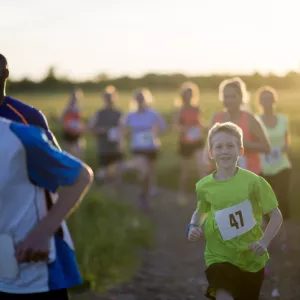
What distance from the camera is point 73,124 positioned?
1371 centimetres

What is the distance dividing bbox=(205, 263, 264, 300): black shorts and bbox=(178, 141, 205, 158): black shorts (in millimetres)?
7070

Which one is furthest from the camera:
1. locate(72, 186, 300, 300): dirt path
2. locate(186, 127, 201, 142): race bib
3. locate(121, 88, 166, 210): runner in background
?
locate(186, 127, 201, 142): race bib

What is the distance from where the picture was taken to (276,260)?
712 centimetres

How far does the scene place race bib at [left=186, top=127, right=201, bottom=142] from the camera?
11.0m

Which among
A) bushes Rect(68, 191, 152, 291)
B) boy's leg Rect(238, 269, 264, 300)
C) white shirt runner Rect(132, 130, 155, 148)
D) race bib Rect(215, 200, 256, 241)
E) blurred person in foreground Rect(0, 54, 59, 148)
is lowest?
bushes Rect(68, 191, 152, 291)

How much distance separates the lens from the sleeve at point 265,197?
3939mm

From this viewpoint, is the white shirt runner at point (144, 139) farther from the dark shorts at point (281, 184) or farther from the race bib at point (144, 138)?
the dark shorts at point (281, 184)

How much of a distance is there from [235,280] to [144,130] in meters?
6.42

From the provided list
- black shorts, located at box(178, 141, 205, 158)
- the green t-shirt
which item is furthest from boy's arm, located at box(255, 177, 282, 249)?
black shorts, located at box(178, 141, 205, 158)

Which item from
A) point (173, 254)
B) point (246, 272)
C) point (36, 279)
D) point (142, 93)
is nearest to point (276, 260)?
point (173, 254)

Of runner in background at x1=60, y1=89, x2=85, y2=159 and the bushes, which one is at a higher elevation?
runner in background at x1=60, y1=89, x2=85, y2=159

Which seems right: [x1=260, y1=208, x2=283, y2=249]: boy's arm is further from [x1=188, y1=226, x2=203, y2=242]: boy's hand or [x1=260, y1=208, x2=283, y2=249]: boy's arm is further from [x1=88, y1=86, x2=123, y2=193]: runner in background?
[x1=88, y1=86, x2=123, y2=193]: runner in background

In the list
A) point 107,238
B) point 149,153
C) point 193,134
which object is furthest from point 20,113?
point 193,134

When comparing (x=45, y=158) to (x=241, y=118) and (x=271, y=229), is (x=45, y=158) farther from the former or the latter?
(x=241, y=118)
